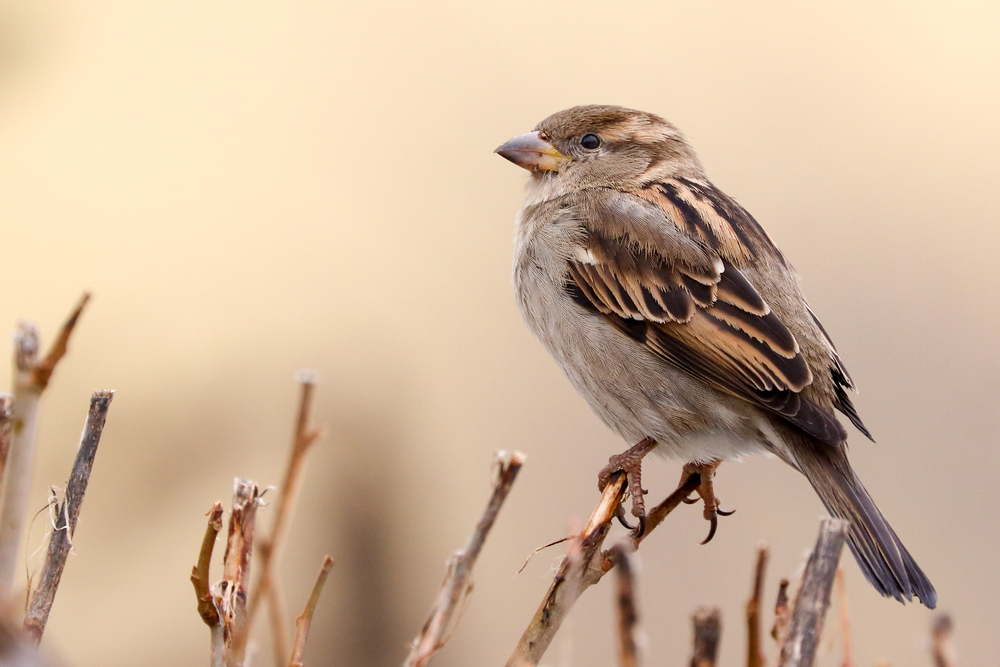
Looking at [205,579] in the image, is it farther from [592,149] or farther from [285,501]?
[592,149]

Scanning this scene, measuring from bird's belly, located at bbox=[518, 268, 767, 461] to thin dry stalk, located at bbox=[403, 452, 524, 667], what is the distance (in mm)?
1693

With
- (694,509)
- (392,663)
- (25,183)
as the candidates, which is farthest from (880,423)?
(25,183)

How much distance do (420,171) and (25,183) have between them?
238 cm

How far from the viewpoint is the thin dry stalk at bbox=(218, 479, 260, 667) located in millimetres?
1234

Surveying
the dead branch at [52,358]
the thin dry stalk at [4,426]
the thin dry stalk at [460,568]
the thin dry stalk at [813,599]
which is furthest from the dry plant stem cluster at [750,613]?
the thin dry stalk at [4,426]

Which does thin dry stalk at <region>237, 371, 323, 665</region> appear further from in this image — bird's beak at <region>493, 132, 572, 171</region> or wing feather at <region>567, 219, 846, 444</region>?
bird's beak at <region>493, 132, 572, 171</region>

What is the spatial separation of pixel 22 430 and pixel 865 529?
200 cm

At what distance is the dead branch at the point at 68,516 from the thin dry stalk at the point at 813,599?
78 centimetres

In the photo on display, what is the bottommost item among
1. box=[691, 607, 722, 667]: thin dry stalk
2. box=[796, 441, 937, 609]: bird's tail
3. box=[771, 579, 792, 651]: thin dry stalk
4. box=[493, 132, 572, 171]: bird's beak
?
box=[691, 607, 722, 667]: thin dry stalk

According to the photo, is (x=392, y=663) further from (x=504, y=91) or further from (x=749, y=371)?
(x=504, y=91)

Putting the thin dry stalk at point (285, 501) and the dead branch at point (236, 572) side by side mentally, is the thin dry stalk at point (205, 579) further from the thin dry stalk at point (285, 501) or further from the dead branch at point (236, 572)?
the thin dry stalk at point (285, 501)

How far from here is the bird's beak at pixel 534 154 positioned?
3.42 metres

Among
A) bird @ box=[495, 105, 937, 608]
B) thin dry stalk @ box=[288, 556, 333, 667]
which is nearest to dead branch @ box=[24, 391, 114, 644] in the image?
thin dry stalk @ box=[288, 556, 333, 667]

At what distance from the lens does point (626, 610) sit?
829 millimetres
